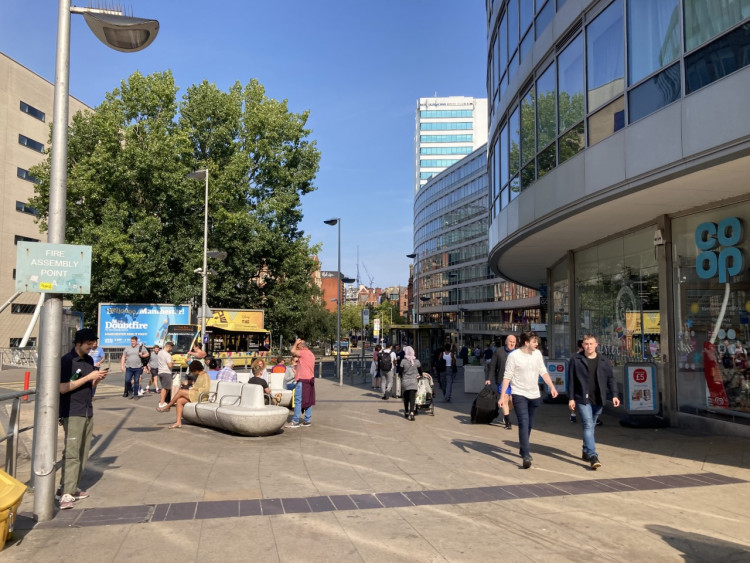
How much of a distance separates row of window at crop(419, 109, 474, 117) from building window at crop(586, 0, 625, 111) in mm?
110624

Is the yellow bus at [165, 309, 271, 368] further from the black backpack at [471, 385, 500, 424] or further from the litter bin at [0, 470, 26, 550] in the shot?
the litter bin at [0, 470, 26, 550]

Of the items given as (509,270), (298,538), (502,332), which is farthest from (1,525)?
(502,332)

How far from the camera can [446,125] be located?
119 metres

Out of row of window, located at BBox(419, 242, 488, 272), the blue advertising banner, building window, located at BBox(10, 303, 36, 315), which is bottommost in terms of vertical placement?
the blue advertising banner

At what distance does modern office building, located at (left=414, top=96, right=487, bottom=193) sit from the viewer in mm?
117812

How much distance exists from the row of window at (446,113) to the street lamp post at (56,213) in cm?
11710

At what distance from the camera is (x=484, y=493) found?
6492 millimetres

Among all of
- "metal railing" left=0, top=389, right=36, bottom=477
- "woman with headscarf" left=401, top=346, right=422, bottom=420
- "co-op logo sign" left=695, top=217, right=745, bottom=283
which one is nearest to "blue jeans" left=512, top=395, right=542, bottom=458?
"woman with headscarf" left=401, top=346, right=422, bottom=420

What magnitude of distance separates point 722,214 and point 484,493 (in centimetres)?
754

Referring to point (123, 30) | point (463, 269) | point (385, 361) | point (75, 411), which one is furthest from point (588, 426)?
point (463, 269)

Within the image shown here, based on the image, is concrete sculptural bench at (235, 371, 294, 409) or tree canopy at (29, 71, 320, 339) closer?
concrete sculptural bench at (235, 371, 294, 409)

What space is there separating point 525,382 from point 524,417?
1.52 ft

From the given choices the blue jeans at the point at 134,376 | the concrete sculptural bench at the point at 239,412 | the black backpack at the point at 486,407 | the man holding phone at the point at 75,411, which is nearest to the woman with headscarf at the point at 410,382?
the black backpack at the point at 486,407

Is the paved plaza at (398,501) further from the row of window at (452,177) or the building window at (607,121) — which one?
the row of window at (452,177)
